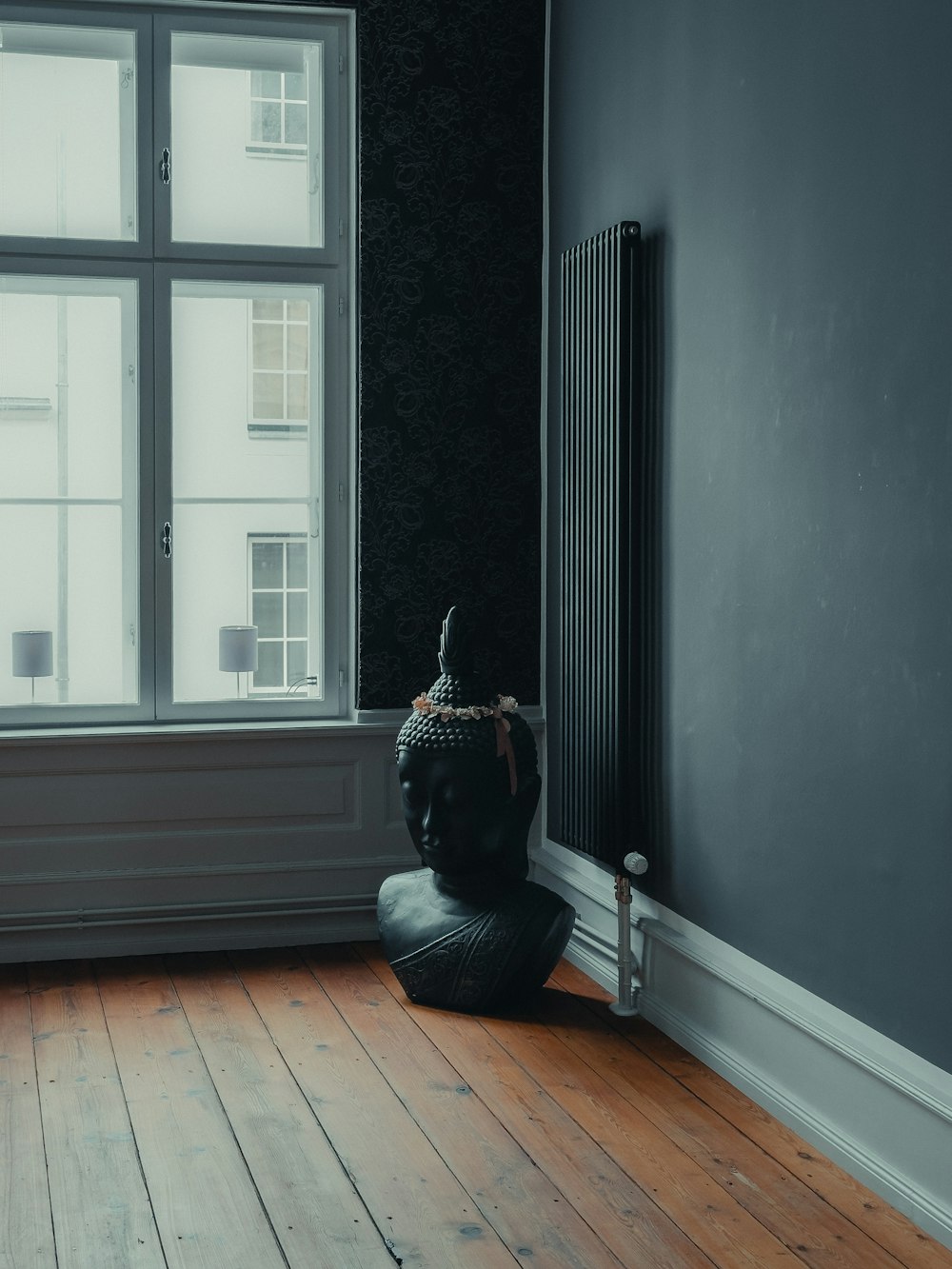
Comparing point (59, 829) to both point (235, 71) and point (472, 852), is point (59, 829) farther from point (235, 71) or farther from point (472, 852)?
point (235, 71)

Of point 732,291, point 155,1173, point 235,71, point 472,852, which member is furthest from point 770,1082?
point 235,71

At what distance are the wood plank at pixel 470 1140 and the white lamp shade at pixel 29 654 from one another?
4.38 feet

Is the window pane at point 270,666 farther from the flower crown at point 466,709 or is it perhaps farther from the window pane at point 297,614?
the flower crown at point 466,709

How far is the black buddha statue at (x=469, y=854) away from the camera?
3773 mm

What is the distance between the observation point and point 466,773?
Answer: 3771 millimetres

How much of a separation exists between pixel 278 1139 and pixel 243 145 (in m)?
3.12

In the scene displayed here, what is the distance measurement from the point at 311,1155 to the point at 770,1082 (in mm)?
1061

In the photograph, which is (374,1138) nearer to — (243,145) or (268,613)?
(268,613)

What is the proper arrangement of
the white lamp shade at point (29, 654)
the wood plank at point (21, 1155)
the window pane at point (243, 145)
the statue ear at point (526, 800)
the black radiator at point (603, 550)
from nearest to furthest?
the wood plank at point (21, 1155), the black radiator at point (603, 550), the statue ear at point (526, 800), the white lamp shade at point (29, 654), the window pane at point (243, 145)

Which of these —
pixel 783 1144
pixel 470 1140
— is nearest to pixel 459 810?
pixel 470 1140

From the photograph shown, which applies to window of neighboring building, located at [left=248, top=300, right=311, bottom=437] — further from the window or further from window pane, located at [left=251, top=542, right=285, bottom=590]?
window pane, located at [left=251, top=542, right=285, bottom=590]

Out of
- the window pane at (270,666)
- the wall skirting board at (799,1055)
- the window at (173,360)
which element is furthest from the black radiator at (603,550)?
the window pane at (270,666)

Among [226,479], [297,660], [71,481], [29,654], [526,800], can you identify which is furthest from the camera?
[297,660]

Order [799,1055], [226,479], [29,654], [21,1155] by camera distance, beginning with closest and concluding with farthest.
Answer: [21,1155], [799,1055], [29,654], [226,479]
